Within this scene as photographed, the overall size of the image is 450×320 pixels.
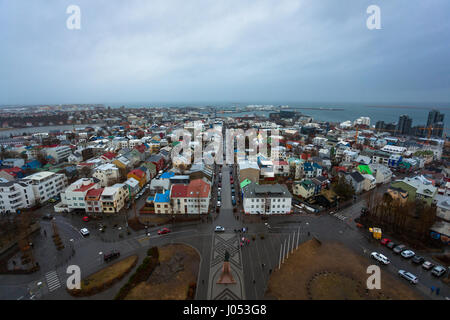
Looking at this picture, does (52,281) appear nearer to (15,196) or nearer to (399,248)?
(15,196)

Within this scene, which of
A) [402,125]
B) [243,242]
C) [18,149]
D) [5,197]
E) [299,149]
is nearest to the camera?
[243,242]

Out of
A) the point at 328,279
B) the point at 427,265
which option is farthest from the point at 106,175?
the point at 427,265

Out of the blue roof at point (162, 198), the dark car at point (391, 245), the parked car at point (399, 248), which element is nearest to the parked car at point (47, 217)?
the blue roof at point (162, 198)

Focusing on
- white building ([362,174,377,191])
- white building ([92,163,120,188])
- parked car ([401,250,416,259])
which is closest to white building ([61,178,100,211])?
white building ([92,163,120,188])

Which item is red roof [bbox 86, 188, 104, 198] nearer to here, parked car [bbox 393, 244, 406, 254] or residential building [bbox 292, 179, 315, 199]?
residential building [bbox 292, 179, 315, 199]

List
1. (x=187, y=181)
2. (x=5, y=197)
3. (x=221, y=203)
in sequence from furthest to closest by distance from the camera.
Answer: (x=187, y=181) < (x=221, y=203) < (x=5, y=197)

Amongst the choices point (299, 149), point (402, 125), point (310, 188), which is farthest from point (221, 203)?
point (402, 125)

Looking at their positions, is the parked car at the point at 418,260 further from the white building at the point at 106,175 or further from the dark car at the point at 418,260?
the white building at the point at 106,175

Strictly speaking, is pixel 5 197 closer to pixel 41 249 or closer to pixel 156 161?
pixel 41 249
